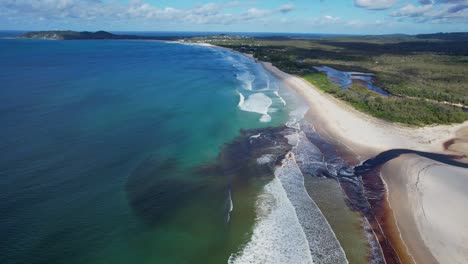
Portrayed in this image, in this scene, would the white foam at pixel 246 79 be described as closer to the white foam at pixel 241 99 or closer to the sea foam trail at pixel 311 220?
the white foam at pixel 241 99

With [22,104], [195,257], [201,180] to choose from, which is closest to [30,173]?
[201,180]

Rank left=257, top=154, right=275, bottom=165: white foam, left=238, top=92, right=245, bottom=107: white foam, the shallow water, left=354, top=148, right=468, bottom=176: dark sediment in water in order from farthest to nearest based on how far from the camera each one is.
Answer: left=238, top=92, right=245, bottom=107: white foam
left=257, top=154, right=275, bottom=165: white foam
left=354, top=148, right=468, bottom=176: dark sediment in water
the shallow water

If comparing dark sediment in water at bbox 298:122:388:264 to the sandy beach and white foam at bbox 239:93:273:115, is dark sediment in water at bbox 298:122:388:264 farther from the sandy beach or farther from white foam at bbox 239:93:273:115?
white foam at bbox 239:93:273:115

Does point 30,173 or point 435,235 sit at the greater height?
point 30,173

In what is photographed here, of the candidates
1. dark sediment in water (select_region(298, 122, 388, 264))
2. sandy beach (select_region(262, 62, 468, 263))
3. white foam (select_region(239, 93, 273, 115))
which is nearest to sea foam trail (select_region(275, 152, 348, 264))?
dark sediment in water (select_region(298, 122, 388, 264))

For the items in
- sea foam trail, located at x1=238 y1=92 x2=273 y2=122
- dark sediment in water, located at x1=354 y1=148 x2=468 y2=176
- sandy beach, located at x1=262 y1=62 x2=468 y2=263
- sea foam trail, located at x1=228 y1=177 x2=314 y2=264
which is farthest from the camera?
sea foam trail, located at x1=238 y1=92 x2=273 y2=122

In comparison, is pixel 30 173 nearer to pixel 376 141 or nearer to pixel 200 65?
pixel 376 141
